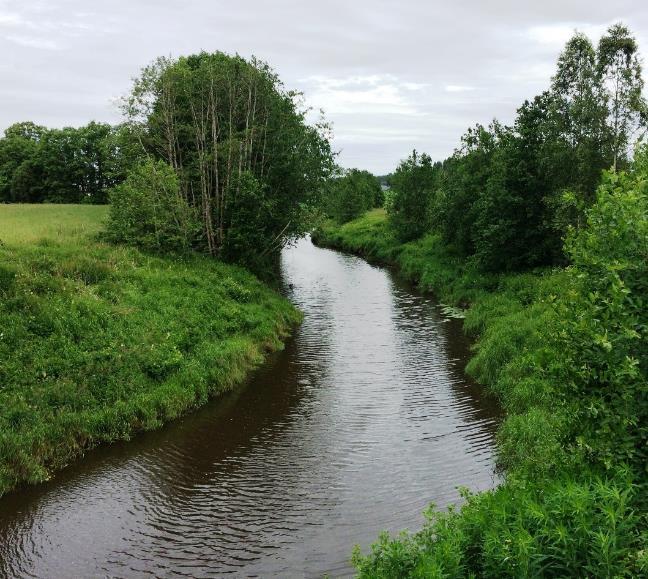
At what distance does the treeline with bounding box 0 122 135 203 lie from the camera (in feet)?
238

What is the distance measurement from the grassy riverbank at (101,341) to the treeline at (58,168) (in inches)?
A: 1788

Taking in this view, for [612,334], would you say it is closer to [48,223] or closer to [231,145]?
[231,145]

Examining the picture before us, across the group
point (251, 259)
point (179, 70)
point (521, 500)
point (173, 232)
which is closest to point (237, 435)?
point (521, 500)

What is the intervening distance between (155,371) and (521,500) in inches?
561

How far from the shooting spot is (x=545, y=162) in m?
32.2

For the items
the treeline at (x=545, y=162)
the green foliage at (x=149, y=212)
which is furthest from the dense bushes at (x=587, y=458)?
the green foliage at (x=149, y=212)

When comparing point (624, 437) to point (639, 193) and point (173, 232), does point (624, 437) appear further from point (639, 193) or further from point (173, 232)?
point (173, 232)

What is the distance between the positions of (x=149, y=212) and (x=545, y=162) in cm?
2283

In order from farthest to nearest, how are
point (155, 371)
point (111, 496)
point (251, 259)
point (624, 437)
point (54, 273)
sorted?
1. point (251, 259)
2. point (54, 273)
3. point (155, 371)
4. point (111, 496)
5. point (624, 437)

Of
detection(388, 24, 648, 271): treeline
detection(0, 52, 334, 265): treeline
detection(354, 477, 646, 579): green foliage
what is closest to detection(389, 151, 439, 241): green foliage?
detection(388, 24, 648, 271): treeline

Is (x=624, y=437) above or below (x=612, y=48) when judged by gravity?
below

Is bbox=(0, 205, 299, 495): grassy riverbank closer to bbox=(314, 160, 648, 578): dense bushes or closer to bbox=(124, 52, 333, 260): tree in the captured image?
bbox=(124, 52, 333, 260): tree

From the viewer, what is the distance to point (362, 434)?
17.8 meters

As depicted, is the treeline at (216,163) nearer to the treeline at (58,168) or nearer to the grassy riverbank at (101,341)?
the grassy riverbank at (101,341)
